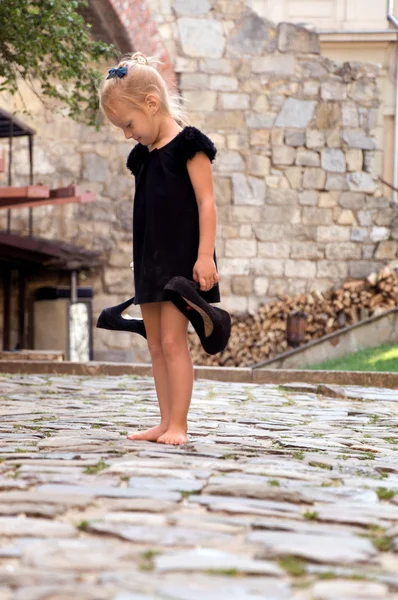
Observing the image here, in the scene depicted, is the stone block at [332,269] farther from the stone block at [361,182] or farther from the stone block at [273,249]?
the stone block at [361,182]

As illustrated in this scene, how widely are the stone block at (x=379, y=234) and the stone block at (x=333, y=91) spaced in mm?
1708

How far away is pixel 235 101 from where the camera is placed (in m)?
12.5

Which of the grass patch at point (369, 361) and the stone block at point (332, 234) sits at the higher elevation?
the stone block at point (332, 234)

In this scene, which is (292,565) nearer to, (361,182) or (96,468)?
(96,468)

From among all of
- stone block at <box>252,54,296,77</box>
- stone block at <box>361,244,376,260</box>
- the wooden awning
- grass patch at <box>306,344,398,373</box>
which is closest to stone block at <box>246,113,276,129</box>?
stone block at <box>252,54,296,77</box>

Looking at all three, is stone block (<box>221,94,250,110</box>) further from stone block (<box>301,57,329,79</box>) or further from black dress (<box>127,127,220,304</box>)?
black dress (<box>127,127,220,304</box>)

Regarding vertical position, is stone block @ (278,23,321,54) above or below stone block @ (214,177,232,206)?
above

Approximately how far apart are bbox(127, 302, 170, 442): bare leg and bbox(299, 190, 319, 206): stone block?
8494 millimetres

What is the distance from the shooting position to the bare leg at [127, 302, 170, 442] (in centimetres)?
421

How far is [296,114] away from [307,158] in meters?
0.56

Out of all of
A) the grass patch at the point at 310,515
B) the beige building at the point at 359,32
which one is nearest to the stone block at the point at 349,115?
the beige building at the point at 359,32

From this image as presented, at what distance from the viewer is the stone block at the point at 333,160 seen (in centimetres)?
1257

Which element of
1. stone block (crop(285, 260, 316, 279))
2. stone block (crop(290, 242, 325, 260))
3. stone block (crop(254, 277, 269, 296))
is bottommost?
stone block (crop(254, 277, 269, 296))

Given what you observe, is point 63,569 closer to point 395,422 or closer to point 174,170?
point 174,170
